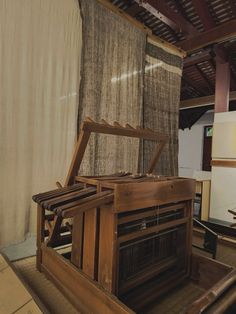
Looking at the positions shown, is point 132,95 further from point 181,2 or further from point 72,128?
point 181,2

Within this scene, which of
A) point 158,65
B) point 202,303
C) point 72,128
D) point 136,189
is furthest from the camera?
Answer: point 158,65

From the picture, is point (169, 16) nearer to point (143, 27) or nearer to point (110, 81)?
point (143, 27)

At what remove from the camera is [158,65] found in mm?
3564

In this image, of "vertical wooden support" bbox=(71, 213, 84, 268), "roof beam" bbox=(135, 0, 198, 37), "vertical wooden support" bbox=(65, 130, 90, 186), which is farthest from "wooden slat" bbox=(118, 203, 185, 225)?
"roof beam" bbox=(135, 0, 198, 37)

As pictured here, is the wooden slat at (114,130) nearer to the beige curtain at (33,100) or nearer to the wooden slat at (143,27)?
the beige curtain at (33,100)

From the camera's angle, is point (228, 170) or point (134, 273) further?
point (228, 170)

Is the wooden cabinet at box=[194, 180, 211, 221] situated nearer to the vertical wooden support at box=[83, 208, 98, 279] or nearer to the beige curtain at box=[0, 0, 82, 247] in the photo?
the beige curtain at box=[0, 0, 82, 247]

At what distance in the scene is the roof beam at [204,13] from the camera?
9.98 feet

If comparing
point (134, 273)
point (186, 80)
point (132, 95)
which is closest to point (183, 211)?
point (134, 273)

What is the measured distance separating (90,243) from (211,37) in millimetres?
3407

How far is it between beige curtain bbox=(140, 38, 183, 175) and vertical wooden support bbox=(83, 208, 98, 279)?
6.16ft

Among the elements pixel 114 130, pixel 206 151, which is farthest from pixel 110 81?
pixel 206 151

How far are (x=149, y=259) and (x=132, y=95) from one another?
2195 mm

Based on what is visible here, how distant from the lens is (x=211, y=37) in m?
3.42
